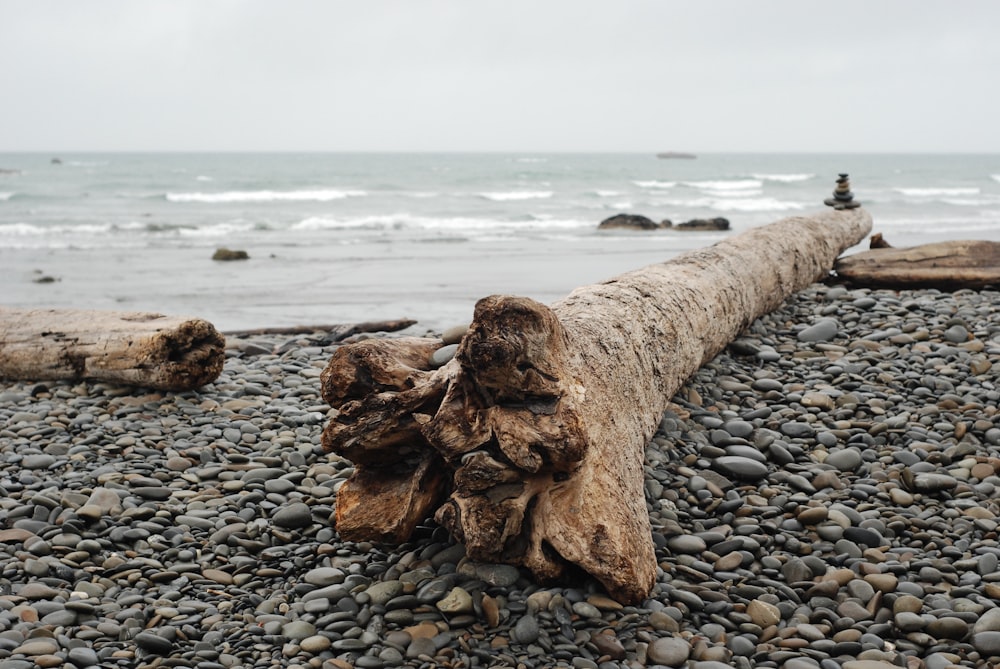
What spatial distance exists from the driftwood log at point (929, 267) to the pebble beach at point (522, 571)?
213 cm

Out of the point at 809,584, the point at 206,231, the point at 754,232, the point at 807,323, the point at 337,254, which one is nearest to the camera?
the point at 809,584

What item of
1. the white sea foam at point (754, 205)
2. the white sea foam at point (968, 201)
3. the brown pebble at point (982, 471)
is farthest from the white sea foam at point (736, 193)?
the brown pebble at point (982, 471)

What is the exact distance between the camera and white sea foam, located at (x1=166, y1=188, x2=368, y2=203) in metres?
34.3

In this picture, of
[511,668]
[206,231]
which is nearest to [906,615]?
[511,668]

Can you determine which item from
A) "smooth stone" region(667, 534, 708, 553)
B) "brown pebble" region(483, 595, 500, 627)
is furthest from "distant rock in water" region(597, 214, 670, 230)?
"brown pebble" region(483, 595, 500, 627)

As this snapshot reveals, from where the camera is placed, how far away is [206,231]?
2225 centimetres

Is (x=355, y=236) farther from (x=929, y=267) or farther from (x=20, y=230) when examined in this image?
(x=929, y=267)

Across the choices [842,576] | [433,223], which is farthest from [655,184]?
[842,576]

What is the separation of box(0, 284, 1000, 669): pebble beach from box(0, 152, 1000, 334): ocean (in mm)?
3723

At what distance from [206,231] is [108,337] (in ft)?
58.4

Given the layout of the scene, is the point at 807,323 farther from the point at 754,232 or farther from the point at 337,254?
the point at 337,254

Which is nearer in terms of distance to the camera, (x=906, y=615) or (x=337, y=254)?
(x=906, y=615)

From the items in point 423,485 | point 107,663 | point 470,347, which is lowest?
point 107,663

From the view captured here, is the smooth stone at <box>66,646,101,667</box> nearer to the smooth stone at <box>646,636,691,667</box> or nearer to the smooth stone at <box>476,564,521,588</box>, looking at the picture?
the smooth stone at <box>476,564,521,588</box>
